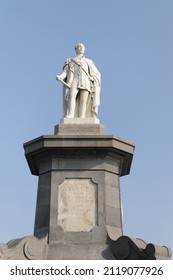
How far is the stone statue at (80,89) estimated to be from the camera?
14164 mm

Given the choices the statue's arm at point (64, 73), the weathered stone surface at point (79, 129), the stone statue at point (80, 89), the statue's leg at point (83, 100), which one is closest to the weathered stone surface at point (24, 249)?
the weathered stone surface at point (79, 129)

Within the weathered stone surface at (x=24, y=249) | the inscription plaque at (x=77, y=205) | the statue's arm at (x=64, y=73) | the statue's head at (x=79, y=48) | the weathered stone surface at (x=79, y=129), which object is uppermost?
the statue's head at (x=79, y=48)

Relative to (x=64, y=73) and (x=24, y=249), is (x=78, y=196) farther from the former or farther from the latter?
(x=64, y=73)

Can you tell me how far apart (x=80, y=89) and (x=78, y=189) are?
9.85ft

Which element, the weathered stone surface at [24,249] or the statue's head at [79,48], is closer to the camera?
the weathered stone surface at [24,249]

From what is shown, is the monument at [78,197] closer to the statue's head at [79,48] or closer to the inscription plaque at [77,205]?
the inscription plaque at [77,205]

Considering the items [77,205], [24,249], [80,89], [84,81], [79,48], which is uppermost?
[79,48]

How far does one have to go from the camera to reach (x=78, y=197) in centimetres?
1278

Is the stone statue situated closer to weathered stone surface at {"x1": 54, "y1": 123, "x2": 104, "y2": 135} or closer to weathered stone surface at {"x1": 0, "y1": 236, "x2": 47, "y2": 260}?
weathered stone surface at {"x1": 54, "y1": 123, "x2": 104, "y2": 135}

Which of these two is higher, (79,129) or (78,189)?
(79,129)

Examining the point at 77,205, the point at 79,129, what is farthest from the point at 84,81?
the point at 77,205

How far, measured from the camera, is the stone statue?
1416cm

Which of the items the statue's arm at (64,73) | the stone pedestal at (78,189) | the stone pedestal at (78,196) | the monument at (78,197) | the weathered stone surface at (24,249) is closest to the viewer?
the weathered stone surface at (24,249)

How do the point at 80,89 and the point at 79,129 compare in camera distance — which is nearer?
the point at 79,129
